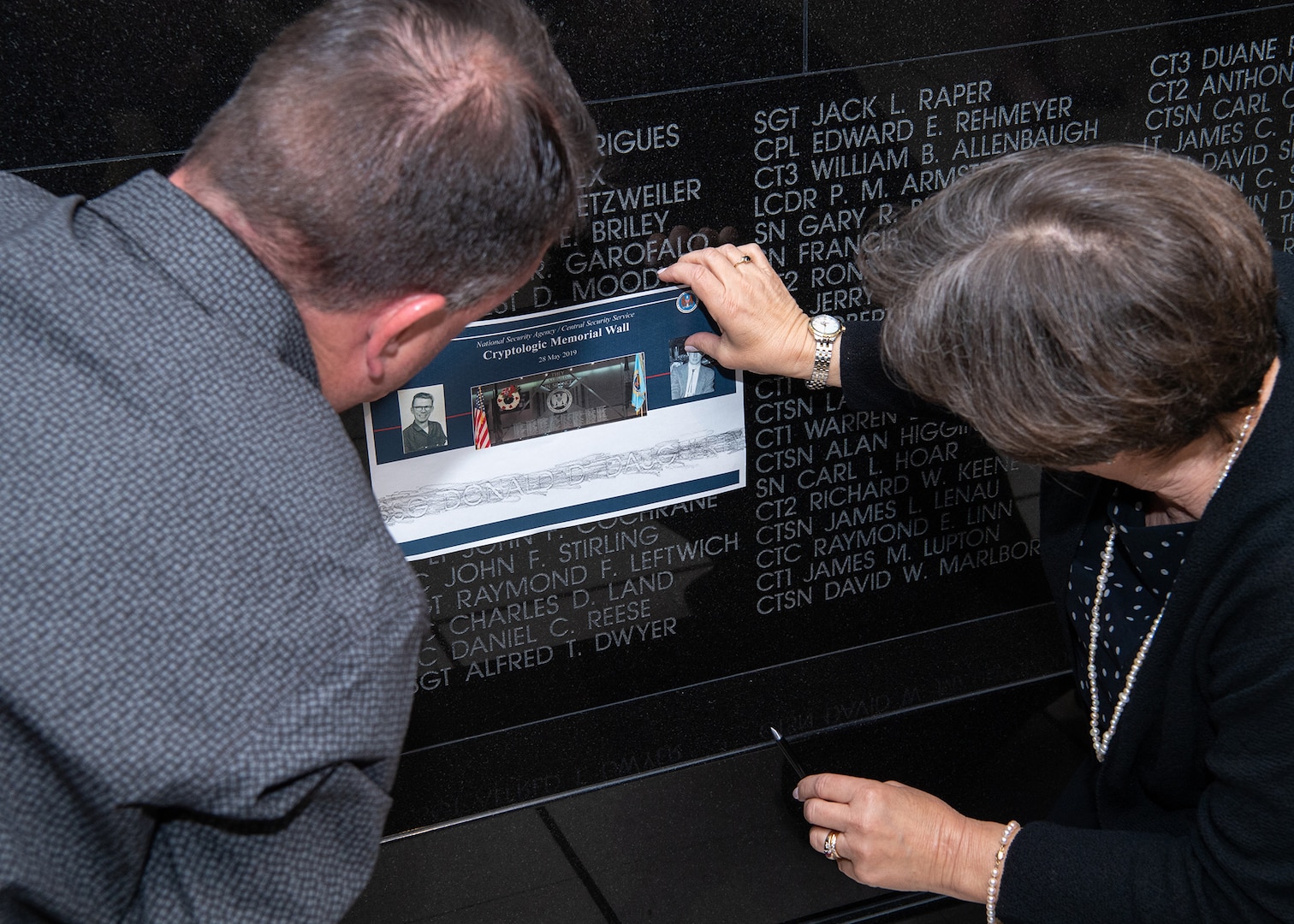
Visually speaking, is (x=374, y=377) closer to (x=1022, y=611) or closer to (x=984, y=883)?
(x=984, y=883)

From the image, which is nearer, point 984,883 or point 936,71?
point 984,883

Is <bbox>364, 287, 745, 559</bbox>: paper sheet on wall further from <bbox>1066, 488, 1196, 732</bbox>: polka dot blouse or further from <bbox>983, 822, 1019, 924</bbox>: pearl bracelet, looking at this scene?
<bbox>983, 822, 1019, 924</bbox>: pearl bracelet

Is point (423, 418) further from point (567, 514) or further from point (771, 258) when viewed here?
point (771, 258)

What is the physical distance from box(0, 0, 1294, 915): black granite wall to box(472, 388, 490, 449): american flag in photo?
0.43 feet

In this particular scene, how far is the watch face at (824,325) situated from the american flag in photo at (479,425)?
0.43 m

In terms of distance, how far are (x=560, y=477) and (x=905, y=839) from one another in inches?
24.5

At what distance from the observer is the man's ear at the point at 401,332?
988 millimetres

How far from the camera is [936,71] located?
1.57 metres

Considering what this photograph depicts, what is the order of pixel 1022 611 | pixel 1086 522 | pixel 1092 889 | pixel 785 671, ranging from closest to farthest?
pixel 1092 889, pixel 1086 522, pixel 785 671, pixel 1022 611

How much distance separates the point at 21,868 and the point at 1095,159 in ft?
3.40

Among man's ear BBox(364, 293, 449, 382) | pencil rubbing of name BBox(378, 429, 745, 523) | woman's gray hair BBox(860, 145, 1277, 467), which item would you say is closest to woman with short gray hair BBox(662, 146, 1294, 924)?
woman's gray hair BBox(860, 145, 1277, 467)

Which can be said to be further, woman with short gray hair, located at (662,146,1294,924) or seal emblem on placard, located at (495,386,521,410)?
seal emblem on placard, located at (495,386,521,410)

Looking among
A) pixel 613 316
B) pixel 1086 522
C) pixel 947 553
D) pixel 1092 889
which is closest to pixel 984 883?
pixel 1092 889

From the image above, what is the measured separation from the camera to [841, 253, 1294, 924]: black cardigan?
3.75 feet
